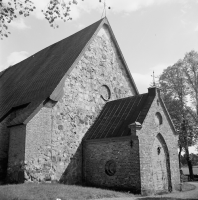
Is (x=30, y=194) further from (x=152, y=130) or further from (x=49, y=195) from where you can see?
(x=152, y=130)

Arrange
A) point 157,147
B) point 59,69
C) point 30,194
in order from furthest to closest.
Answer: point 59,69 → point 157,147 → point 30,194

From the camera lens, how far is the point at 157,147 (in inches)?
583

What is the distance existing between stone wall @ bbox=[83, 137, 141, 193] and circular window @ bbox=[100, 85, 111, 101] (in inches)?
146

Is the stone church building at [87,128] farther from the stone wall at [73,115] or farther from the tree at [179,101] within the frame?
the tree at [179,101]

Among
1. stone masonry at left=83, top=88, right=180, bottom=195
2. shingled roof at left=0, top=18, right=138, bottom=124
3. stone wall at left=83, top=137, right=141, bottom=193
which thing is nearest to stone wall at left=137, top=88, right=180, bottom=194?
stone masonry at left=83, top=88, right=180, bottom=195

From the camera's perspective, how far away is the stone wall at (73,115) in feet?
43.2

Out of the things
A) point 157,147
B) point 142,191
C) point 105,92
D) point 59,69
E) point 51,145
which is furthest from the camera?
point 105,92

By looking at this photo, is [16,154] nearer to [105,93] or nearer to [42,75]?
[42,75]

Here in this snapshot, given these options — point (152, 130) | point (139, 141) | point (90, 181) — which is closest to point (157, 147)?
point (152, 130)

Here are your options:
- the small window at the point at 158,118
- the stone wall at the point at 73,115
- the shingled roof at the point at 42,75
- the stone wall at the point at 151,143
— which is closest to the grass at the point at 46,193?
the stone wall at the point at 73,115

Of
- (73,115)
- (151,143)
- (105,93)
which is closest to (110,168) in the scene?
(151,143)

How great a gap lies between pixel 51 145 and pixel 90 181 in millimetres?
3229

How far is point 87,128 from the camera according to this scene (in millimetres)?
16141

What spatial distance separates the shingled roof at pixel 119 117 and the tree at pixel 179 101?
12890mm
